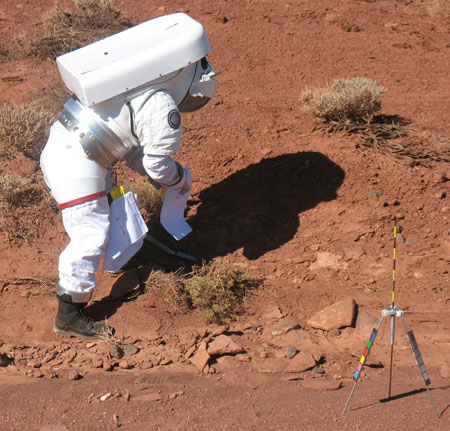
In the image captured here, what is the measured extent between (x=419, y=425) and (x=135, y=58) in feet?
9.15

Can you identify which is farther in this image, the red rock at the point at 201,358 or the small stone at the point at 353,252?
the small stone at the point at 353,252

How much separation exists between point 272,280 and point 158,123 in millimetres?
1667

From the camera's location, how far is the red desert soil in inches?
140

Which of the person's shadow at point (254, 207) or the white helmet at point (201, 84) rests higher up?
the white helmet at point (201, 84)

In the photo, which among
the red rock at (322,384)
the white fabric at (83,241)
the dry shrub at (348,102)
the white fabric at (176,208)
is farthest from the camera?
the dry shrub at (348,102)

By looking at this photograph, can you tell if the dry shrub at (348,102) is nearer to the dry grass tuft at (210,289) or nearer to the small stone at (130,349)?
the dry grass tuft at (210,289)

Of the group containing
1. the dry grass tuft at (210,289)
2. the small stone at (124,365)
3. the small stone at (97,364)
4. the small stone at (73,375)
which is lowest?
the dry grass tuft at (210,289)

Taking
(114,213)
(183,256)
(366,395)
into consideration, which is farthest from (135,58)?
(366,395)

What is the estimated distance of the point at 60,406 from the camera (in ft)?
11.7

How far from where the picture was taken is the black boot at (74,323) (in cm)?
422

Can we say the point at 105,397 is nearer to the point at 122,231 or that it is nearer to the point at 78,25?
the point at 122,231

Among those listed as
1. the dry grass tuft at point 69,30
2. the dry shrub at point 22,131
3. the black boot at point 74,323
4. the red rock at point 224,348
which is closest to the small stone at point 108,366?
the black boot at point 74,323

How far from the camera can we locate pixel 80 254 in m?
4.03

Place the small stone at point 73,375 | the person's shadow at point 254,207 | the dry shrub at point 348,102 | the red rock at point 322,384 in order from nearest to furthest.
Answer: the red rock at point 322,384 → the small stone at point 73,375 → the person's shadow at point 254,207 → the dry shrub at point 348,102
